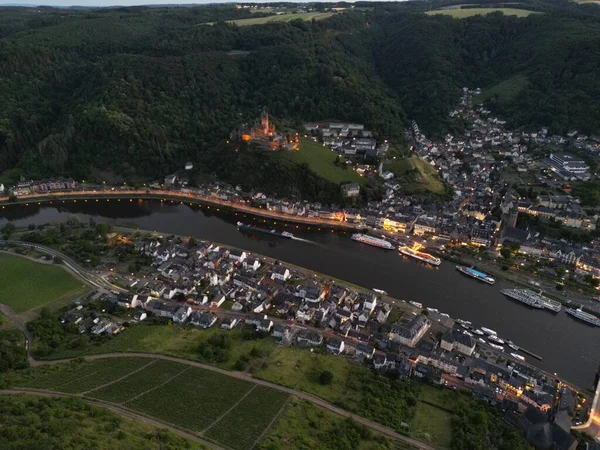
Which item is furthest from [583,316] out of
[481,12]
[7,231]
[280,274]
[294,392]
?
[481,12]

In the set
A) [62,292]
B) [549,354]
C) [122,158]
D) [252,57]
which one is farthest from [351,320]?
[252,57]

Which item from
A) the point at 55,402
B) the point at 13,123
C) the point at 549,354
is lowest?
the point at 549,354

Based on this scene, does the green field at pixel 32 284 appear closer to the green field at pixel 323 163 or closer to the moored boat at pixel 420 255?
the moored boat at pixel 420 255

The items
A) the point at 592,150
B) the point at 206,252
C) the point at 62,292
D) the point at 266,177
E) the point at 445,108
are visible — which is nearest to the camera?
the point at 62,292

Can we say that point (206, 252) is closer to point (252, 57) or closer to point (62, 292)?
point (62, 292)

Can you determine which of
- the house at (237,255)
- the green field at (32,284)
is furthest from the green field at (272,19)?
the green field at (32,284)

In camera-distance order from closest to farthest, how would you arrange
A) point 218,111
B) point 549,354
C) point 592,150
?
1. point 549,354
2. point 592,150
3. point 218,111

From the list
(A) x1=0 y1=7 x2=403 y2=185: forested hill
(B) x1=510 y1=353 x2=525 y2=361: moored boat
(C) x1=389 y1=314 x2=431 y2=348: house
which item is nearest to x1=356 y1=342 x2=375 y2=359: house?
(C) x1=389 y1=314 x2=431 y2=348: house
